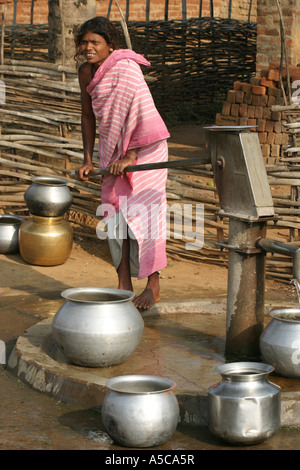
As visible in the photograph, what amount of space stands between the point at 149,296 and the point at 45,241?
5.79 ft

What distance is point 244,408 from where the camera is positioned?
116 inches

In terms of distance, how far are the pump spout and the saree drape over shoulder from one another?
4.21ft

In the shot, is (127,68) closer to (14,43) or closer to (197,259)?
(197,259)

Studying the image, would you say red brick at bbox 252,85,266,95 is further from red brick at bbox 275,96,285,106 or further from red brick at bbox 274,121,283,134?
red brick at bbox 274,121,283,134

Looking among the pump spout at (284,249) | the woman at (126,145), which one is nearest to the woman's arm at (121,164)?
the woman at (126,145)

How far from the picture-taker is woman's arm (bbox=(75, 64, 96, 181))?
4.71 metres

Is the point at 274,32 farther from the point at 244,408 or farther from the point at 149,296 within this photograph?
the point at 244,408

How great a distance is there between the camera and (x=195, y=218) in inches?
248

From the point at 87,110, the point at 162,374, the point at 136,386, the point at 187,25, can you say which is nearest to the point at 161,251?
the point at 87,110

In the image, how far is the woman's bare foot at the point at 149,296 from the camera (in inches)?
181

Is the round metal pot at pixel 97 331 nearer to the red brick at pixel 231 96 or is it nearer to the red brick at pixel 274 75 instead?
the red brick at pixel 274 75

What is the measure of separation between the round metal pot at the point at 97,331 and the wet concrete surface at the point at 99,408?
106mm

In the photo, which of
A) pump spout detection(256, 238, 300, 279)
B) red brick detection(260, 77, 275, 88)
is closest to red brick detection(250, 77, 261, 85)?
red brick detection(260, 77, 275, 88)

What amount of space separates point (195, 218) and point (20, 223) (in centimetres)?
154
